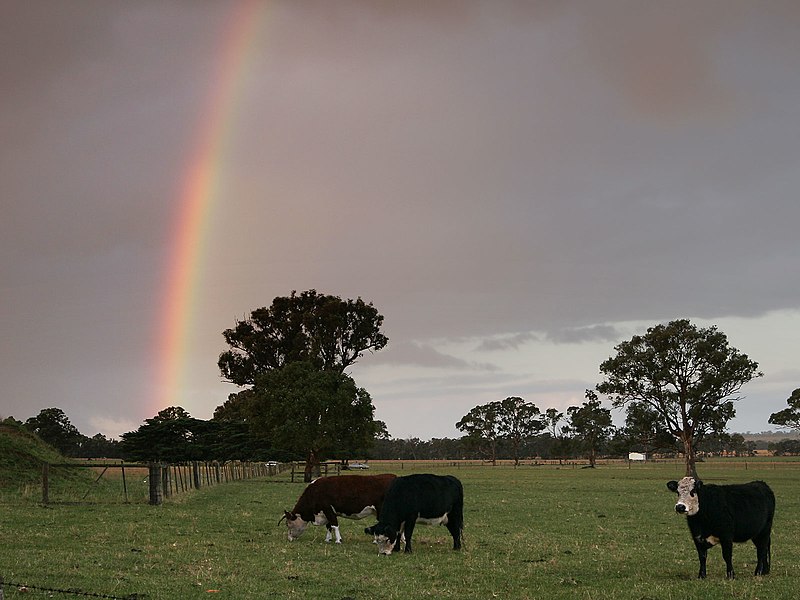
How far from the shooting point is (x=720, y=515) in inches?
557

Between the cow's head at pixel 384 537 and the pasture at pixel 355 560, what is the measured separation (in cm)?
48

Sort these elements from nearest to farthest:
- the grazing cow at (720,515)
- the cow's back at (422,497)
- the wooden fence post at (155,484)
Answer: the grazing cow at (720,515) → the cow's back at (422,497) → the wooden fence post at (155,484)

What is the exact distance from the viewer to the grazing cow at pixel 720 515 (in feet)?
46.3

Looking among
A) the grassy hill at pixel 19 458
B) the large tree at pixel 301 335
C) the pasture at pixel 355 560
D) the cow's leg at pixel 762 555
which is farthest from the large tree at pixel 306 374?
the cow's leg at pixel 762 555

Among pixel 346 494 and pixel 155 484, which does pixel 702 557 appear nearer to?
pixel 346 494

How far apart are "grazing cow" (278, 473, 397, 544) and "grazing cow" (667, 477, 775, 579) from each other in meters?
Result: 7.62

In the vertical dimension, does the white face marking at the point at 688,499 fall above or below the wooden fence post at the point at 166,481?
above

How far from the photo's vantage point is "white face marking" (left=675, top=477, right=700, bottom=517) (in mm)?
14000

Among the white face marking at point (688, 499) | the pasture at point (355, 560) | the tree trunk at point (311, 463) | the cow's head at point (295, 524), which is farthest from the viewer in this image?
the tree trunk at point (311, 463)

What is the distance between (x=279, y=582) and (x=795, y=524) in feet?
66.1

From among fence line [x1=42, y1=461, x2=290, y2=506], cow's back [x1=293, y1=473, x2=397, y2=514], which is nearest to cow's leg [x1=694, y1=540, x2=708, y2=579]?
cow's back [x1=293, y1=473, x2=397, y2=514]

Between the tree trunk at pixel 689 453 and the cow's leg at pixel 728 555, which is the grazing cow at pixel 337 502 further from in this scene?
the tree trunk at pixel 689 453

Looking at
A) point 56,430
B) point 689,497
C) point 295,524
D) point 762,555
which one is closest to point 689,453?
point 295,524

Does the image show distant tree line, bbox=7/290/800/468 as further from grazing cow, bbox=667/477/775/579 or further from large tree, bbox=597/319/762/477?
grazing cow, bbox=667/477/775/579
